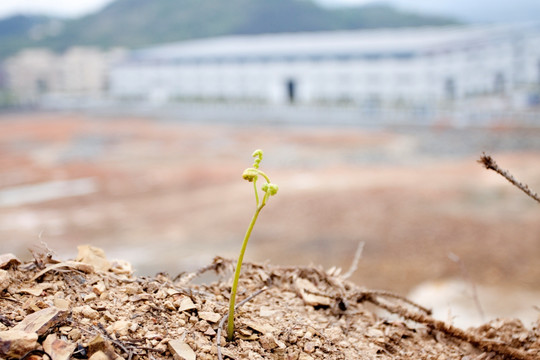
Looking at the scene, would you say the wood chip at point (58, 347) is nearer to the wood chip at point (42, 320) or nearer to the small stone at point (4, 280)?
the wood chip at point (42, 320)

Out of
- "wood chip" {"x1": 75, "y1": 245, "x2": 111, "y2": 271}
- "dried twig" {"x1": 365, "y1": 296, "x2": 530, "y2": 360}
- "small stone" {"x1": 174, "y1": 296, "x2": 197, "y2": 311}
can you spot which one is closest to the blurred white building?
"dried twig" {"x1": 365, "y1": 296, "x2": 530, "y2": 360}

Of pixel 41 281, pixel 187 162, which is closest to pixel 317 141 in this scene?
pixel 187 162

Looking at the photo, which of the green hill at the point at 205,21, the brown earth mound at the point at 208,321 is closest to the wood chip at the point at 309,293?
the brown earth mound at the point at 208,321

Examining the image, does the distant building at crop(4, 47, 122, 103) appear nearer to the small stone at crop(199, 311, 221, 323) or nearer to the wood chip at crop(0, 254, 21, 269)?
the wood chip at crop(0, 254, 21, 269)

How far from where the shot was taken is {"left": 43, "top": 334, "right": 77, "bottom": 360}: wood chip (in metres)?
1.41

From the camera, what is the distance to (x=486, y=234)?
873 cm

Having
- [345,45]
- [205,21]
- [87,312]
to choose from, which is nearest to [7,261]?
[87,312]

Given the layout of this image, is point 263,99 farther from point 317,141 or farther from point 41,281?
point 41,281

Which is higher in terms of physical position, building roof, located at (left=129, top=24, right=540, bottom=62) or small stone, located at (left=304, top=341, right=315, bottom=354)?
building roof, located at (left=129, top=24, right=540, bottom=62)

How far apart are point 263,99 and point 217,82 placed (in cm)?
417

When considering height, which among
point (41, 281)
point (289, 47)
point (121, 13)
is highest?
point (121, 13)

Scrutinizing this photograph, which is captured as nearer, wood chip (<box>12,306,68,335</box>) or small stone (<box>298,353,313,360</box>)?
wood chip (<box>12,306,68,335</box>)

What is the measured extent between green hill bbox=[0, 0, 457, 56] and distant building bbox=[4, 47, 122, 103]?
573 centimetres

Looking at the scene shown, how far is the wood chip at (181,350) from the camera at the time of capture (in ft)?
4.91
